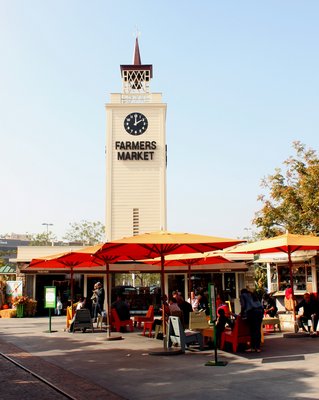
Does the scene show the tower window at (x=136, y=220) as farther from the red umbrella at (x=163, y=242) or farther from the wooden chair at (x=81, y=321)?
the red umbrella at (x=163, y=242)

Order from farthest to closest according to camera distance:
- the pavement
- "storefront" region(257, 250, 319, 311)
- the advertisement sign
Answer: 1. the advertisement sign
2. "storefront" region(257, 250, 319, 311)
3. the pavement

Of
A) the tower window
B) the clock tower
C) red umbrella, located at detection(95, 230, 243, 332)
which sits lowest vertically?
red umbrella, located at detection(95, 230, 243, 332)

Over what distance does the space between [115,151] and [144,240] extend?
26236 millimetres

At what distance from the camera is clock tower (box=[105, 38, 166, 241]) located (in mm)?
35562

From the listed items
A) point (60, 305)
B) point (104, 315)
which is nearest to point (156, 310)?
point (60, 305)

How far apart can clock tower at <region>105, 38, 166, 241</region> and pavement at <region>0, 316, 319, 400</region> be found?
22.8m

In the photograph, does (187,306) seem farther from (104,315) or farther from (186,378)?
(186,378)

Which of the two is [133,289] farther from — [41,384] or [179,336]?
[41,384]

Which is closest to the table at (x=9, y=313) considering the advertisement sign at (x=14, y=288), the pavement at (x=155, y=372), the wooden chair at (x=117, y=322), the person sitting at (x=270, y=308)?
the advertisement sign at (x=14, y=288)

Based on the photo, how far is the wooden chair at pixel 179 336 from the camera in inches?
417

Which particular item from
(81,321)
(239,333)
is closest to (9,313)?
(81,321)

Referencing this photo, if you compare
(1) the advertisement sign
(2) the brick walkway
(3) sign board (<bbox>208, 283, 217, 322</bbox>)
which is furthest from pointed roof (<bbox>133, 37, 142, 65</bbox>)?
(3) sign board (<bbox>208, 283, 217, 322</bbox>)

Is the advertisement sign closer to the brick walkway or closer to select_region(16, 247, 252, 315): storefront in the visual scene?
select_region(16, 247, 252, 315): storefront

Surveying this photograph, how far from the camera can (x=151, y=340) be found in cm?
1338
